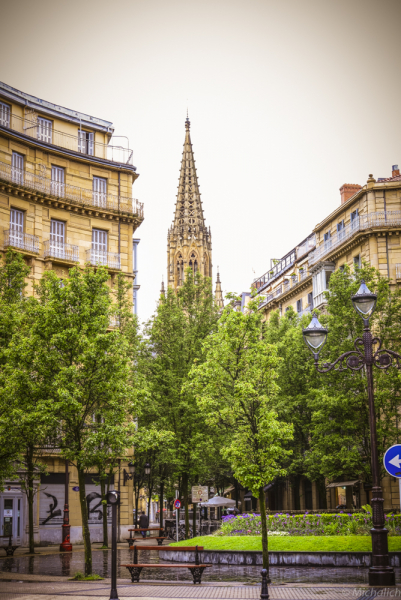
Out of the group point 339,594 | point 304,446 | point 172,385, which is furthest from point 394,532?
point 304,446

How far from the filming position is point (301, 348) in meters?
41.9

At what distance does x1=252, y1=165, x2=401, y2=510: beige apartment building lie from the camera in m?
45.8

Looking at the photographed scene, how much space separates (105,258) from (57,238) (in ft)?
10.9

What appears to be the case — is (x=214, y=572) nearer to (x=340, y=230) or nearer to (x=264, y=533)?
(x=264, y=533)

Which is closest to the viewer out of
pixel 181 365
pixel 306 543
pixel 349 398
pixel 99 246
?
pixel 306 543

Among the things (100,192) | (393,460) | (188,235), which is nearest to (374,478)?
(393,460)

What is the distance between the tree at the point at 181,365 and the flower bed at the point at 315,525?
219 inches

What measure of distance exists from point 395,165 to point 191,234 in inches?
2420

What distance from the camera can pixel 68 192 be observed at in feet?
138

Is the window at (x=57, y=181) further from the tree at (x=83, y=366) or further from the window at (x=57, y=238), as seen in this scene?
the tree at (x=83, y=366)

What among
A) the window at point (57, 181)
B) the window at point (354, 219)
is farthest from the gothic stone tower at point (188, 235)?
the window at point (57, 181)

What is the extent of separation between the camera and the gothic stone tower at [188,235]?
11812 cm

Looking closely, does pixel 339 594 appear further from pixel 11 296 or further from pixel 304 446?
pixel 304 446

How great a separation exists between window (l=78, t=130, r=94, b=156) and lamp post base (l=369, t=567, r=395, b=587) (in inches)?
1393
